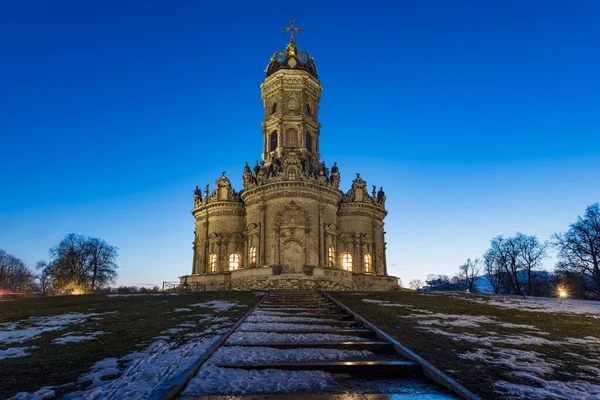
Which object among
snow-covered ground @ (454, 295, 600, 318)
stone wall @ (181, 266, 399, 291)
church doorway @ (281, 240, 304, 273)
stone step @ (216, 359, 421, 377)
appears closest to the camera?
stone step @ (216, 359, 421, 377)

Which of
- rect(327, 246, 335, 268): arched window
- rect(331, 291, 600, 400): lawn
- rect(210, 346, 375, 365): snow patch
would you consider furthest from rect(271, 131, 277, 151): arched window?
rect(210, 346, 375, 365): snow patch

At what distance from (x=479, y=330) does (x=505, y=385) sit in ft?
21.4

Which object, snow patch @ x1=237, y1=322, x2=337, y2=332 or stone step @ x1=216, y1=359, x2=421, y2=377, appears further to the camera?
snow patch @ x1=237, y1=322, x2=337, y2=332

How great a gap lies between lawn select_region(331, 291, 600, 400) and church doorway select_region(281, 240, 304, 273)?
70.5 feet

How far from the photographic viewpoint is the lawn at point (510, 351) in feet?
19.9

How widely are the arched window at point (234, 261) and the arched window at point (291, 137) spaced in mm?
14620

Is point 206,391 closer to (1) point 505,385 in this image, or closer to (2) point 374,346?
(2) point 374,346

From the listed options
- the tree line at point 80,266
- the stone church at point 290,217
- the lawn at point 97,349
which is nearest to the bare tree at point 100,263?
the tree line at point 80,266

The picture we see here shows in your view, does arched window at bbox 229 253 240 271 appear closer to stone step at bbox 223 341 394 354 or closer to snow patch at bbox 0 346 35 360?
snow patch at bbox 0 346 35 360

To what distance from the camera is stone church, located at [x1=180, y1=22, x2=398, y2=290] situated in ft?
121

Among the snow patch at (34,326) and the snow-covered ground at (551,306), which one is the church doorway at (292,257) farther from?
the snow patch at (34,326)

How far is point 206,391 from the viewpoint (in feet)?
18.2

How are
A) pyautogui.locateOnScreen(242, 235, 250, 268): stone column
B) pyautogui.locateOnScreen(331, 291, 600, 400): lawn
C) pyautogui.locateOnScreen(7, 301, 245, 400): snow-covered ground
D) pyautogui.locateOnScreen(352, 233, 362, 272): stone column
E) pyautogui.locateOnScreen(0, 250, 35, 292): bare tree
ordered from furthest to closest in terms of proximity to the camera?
pyautogui.locateOnScreen(0, 250, 35, 292): bare tree < pyautogui.locateOnScreen(352, 233, 362, 272): stone column < pyautogui.locateOnScreen(242, 235, 250, 268): stone column < pyautogui.locateOnScreen(331, 291, 600, 400): lawn < pyautogui.locateOnScreen(7, 301, 245, 400): snow-covered ground

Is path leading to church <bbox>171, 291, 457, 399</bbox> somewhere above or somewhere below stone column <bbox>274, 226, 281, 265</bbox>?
below
